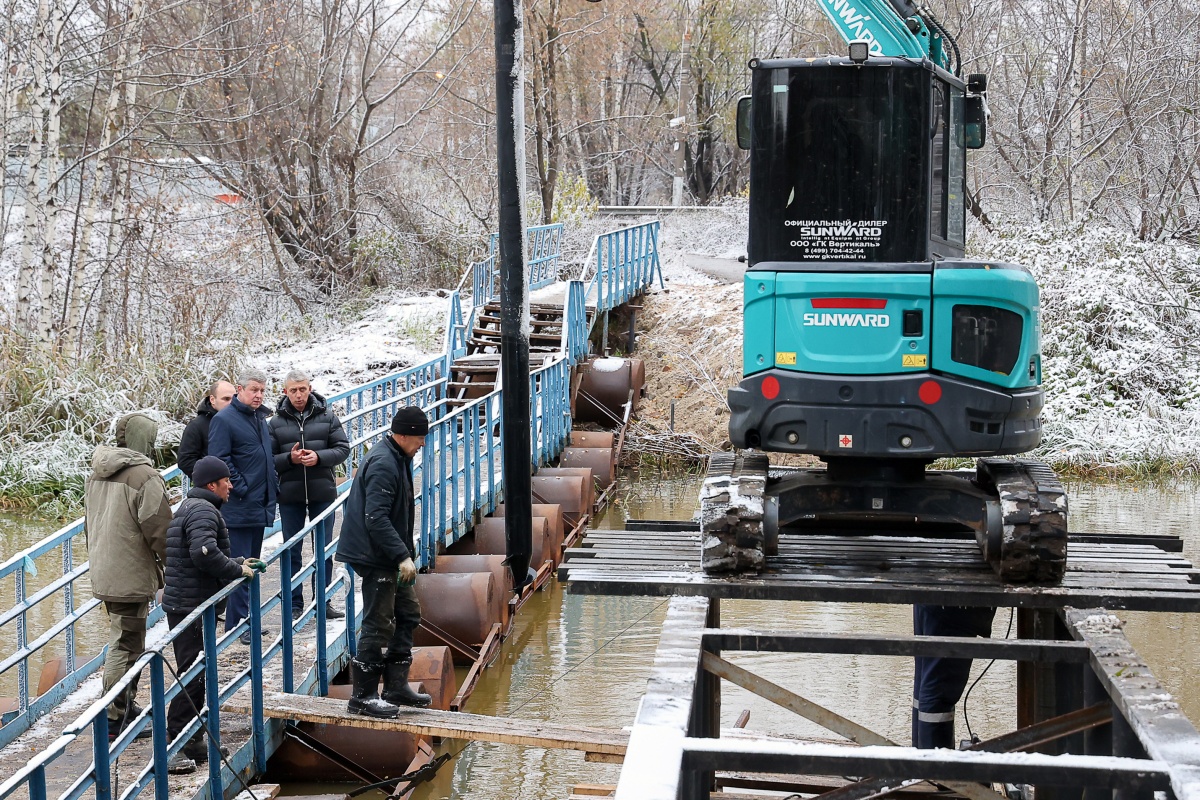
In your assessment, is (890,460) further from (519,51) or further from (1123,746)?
(519,51)

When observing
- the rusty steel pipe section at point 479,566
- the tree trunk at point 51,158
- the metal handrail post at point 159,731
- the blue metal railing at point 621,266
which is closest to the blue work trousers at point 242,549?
the rusty steel pipe section at point 479,566

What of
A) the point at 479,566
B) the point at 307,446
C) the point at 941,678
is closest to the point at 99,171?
the point at 479,566

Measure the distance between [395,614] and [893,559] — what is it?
10.1ft

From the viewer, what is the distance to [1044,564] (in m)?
5.35

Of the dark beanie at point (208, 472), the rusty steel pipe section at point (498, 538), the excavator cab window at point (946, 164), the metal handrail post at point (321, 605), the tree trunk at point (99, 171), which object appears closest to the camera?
the excavator cab window at point (946, 164)

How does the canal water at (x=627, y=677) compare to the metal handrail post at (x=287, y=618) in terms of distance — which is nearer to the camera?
the metal handrail post at (x=287, y=618)

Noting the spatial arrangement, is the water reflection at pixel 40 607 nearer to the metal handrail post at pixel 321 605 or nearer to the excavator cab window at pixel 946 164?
the metal handrail post at pixel 321 605

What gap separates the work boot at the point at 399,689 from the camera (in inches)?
287

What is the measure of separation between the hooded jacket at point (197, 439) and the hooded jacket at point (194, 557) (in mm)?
1870

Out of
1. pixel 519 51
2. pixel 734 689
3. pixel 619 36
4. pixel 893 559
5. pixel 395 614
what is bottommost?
pixel 734 689

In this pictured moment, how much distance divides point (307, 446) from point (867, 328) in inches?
184

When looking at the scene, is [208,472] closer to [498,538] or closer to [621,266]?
[498,538]

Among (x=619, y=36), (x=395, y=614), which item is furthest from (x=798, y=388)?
(x=619, y=36)

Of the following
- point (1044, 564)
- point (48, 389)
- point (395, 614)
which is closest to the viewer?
point (1044, 564)
